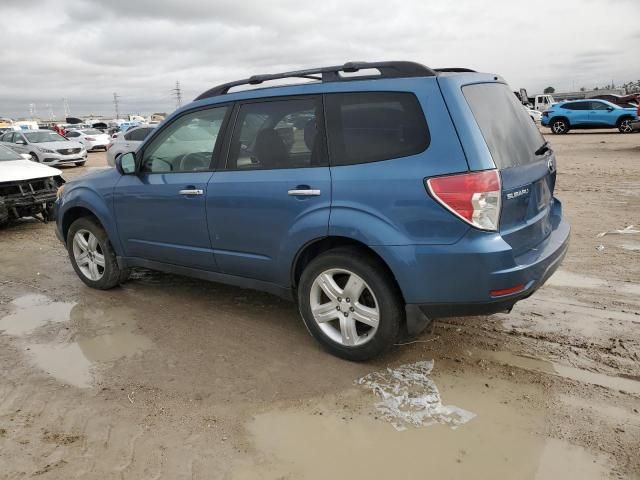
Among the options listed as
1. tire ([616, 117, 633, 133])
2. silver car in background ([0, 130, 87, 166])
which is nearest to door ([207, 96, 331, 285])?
silver car in background ([0, 130, 87, 166])

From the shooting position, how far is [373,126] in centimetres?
332

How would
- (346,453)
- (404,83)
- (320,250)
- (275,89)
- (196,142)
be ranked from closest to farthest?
(346,453)
(404,83)
(320,250)
(275,89)
(196,142)

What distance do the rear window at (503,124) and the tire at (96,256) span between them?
367 cm

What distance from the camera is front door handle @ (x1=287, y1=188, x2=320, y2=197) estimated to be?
11.3 feet

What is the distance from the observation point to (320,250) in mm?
3617

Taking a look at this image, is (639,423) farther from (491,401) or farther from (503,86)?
(503,86)

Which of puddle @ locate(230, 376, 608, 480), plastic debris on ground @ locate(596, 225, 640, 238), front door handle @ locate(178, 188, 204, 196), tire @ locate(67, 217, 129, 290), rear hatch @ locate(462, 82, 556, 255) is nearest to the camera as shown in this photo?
puddle @ locate(230, 376, 608, 480)

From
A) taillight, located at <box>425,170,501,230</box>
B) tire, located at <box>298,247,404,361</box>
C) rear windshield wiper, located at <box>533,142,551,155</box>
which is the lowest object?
tire, located at <box>298,247,404,361</box>

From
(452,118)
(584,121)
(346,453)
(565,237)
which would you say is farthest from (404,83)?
(584,121)

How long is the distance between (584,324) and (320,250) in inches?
84.2

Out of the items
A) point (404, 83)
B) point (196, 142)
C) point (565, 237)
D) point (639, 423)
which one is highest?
point (404, 83)

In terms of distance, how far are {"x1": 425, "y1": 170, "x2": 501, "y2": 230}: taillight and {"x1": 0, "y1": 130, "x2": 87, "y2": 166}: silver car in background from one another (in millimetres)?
18850

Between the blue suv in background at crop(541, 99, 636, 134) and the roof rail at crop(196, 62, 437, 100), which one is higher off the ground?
the roof rail at crop(196, 62, 437, 100)

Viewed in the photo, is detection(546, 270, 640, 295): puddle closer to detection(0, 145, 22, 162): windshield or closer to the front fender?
the front fender
